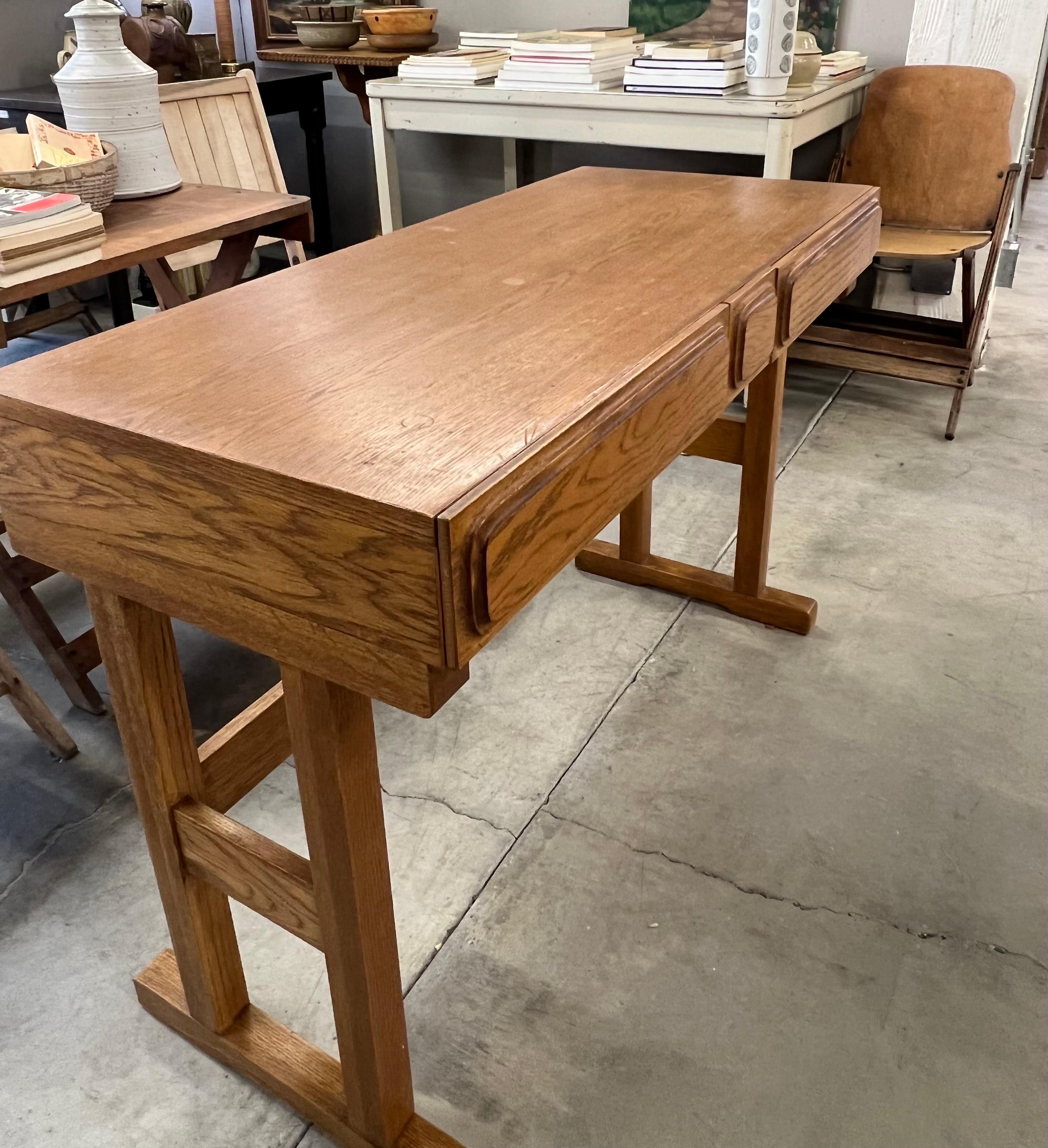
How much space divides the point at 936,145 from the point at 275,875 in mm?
3010

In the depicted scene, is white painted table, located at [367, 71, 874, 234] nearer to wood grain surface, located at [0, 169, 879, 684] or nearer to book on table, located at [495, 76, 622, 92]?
book on table, located at [495, 76, 622, 92]

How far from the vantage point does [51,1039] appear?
4.54 ft

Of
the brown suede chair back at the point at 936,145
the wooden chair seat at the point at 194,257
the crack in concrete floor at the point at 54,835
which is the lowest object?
the crack in concrete floor at the point at 54,835

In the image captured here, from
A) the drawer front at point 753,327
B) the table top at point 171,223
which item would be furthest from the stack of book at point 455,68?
the drawer front at point 753,327

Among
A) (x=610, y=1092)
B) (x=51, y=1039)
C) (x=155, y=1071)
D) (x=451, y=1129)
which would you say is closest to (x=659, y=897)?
Result: (x=610, y=1092)

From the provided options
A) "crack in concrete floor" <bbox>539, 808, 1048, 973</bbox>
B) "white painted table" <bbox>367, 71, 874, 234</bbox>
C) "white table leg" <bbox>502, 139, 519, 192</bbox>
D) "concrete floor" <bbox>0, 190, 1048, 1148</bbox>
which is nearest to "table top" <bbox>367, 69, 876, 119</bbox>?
"white painted table" <bbox>367, 71, 874, 234</bbox>

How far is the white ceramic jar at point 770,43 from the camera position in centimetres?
267

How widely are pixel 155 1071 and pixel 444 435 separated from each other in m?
0.98

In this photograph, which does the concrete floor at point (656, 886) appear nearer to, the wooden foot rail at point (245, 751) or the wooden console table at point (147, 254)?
the wooden console table at point (147, 254)

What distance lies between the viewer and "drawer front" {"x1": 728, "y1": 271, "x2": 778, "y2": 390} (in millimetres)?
1243

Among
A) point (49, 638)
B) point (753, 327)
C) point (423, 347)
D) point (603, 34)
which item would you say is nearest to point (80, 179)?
point (49, 638)

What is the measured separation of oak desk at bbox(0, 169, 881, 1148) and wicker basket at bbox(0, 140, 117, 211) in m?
0.88

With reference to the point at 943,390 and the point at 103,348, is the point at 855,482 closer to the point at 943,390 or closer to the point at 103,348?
the point at 943,390

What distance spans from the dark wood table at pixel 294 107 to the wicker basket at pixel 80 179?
1402mm
